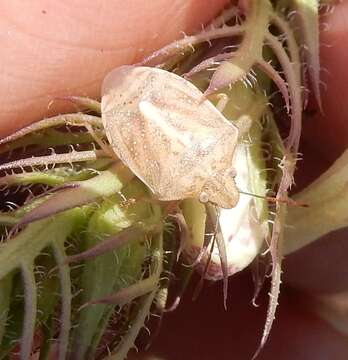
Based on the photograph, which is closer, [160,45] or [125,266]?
[125,266]

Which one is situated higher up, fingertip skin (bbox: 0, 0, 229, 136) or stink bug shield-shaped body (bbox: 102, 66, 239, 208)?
fingertip skin (bbox: 0, 0, 229, 136)

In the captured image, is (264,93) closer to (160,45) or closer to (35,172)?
(160,45)

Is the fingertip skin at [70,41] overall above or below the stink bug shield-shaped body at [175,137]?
above

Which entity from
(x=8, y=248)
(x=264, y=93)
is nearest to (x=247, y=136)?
(x=264, y=93)
